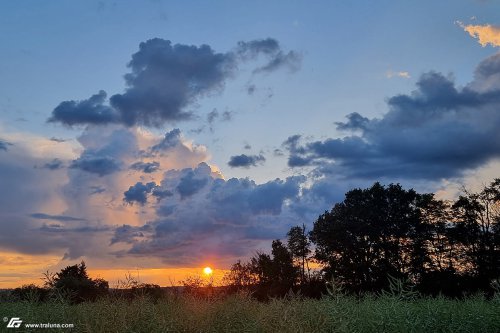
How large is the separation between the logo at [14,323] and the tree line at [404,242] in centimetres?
4443

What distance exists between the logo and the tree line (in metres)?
44.4

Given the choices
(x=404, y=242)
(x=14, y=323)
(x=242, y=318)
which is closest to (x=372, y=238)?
(x=404, y=242)

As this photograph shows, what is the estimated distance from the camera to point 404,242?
56344 millimetres

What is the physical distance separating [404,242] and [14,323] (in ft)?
169

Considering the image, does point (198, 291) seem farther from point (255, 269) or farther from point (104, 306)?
point (255, 269)

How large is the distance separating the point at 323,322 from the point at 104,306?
6415 mm

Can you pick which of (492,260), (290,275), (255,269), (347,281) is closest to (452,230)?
(492,260)

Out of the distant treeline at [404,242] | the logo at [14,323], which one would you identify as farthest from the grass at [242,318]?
the distant treeline at [404,242]

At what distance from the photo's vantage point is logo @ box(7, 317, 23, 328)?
11.5 metres

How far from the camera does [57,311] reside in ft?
40.3

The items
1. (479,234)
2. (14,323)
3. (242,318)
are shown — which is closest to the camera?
(14,323)

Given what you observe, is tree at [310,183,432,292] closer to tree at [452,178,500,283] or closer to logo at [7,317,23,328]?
tree at [452,178,500,283]

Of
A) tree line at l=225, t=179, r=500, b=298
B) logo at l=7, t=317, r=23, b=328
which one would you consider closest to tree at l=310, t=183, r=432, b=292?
tree line at l=225, t=179, r=500, b=298

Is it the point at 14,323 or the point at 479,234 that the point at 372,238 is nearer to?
the point at 479,234
